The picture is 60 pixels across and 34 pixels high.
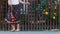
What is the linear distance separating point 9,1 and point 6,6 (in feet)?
1.14

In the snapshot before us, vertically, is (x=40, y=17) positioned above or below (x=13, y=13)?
below

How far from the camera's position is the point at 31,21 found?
13.9m

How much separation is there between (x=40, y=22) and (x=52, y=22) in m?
0.53

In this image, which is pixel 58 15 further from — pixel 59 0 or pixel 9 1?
pixel 9 1

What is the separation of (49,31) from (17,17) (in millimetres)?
1522

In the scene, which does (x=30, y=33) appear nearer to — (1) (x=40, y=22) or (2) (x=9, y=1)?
(1) (x=40, y=22)

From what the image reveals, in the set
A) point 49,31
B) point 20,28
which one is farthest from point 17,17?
point 49,31

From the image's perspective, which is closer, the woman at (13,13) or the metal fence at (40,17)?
the woman at (13,13)

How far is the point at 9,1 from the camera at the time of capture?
537 inches

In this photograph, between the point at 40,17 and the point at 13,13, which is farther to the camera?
the point at 40,17

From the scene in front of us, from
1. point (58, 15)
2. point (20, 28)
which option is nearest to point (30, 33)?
point (20, 28)

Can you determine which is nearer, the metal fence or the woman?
the woman

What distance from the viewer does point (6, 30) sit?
1384 centimetres

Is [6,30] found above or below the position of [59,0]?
below
